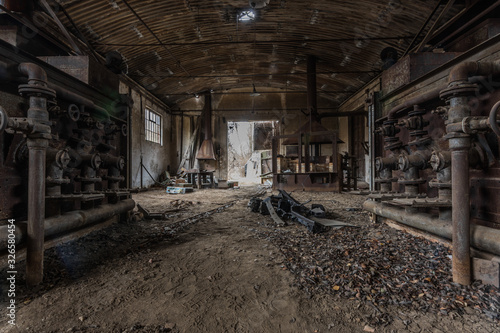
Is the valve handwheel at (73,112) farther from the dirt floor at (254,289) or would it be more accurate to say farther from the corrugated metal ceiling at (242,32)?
the corrugated metal ceiling at (242,32)

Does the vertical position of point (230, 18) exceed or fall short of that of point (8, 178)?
it exceeds it

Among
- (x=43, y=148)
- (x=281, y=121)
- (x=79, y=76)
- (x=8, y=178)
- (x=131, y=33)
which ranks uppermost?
(x=131, y=33)

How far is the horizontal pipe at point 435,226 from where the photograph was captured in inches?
68.6

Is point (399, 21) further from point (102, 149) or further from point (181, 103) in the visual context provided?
point (181, 103)

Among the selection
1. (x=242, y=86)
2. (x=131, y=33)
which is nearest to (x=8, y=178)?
(x=131, y=33)

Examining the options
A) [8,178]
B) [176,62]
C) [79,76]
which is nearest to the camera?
[8,178]

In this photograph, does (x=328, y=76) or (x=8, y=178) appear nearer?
(x=8, y=178)

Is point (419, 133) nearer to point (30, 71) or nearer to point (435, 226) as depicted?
point (435, 226)

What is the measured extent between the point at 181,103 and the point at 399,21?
41.5 ft

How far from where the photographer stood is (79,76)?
3.17 m

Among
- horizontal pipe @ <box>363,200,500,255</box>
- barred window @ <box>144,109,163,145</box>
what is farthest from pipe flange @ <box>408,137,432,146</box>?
barred window @ <box>144,109,163,145</box>

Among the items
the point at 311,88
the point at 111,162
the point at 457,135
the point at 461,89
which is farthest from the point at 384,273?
the point at 311,88

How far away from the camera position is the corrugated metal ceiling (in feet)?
20.5

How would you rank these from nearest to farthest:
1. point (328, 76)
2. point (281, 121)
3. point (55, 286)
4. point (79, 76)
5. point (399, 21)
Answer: point (55, 286) → point (79, 76) → point (399, 21) → point (328, 76) → point (281, 121)
